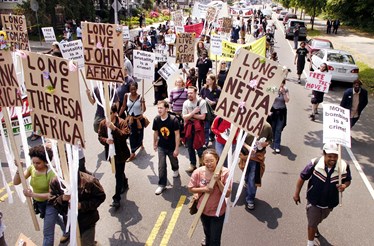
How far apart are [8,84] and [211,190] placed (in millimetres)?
2991

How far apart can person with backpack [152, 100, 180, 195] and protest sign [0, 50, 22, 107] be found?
236 cm

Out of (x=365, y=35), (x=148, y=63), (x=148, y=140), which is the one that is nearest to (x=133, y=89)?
(x=148, y=63)

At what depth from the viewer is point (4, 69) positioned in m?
4.55

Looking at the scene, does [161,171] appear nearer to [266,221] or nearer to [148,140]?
[266,221]

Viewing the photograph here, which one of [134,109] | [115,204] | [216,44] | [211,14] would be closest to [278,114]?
[134,109]

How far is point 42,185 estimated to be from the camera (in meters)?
4.52

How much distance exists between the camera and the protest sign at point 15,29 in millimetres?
10766

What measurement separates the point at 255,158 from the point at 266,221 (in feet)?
3.46

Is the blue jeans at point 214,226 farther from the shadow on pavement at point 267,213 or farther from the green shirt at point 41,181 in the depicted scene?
the green shirt at point 41,181

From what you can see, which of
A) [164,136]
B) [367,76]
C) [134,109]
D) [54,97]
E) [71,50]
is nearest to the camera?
[54,97]

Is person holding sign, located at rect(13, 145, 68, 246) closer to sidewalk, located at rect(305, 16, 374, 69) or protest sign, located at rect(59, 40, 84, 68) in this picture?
protest sign, located at rect(59, 40, 84, 68)

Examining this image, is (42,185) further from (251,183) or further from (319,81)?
(319,81)

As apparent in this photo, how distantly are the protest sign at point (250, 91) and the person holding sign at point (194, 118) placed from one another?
107 inches

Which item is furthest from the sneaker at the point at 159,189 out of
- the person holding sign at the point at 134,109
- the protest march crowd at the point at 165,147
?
the person holding sign at the point at 134,109
